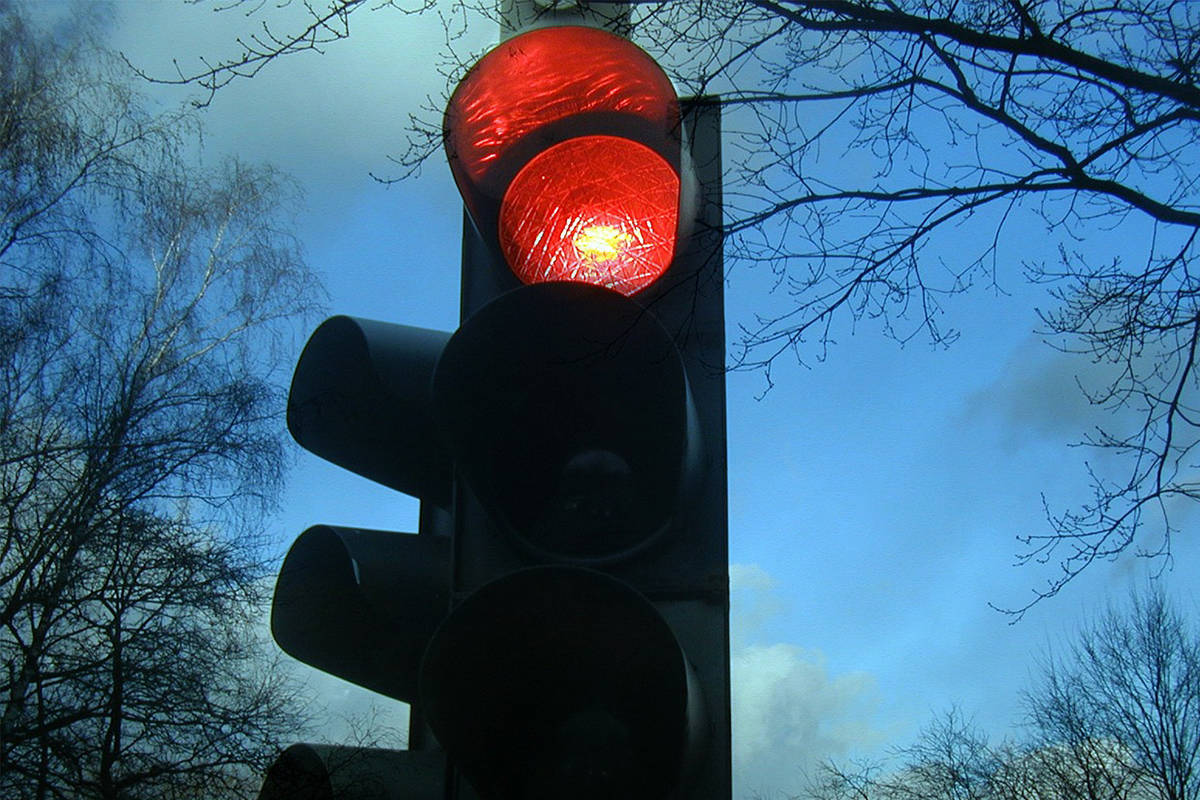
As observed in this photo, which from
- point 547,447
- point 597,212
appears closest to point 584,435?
point 547,447

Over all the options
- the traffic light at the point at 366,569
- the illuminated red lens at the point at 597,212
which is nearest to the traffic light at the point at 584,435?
the illuminated red lens at the point at 597,212

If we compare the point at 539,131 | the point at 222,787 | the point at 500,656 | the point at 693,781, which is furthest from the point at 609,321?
the point at 222,787

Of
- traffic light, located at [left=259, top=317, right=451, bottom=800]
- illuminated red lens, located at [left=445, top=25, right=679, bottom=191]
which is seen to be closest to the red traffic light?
illuminated red lens, located at [left=445, top=25, right=679, bottom=191]

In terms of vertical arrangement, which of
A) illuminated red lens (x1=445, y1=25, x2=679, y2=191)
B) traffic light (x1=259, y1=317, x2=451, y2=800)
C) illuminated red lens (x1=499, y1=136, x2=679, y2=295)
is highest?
illuminated red lens (x1=445, y1=25, x2=679, y2=191)

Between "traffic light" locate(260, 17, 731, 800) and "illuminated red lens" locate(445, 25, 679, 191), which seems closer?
"traffic light" locate(260, 17, 731, 800)

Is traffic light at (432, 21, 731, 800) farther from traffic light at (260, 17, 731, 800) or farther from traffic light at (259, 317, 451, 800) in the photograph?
traffic light at (259, 317, 451, 800)

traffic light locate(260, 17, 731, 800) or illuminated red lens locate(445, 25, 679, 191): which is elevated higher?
illuminated red lens locate(445, 25, 679, 191)

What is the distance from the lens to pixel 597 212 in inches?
81.8

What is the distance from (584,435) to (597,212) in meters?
0.38

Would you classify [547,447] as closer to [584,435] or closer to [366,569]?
[584,435]

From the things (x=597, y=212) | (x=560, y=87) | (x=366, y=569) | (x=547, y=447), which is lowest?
(x=366, y=569)

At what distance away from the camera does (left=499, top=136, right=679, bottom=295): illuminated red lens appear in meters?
2.08

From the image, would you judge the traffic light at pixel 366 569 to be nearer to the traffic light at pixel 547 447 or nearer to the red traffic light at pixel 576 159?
the traffic light at pixel 547 447

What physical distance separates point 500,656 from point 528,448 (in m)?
0.40
